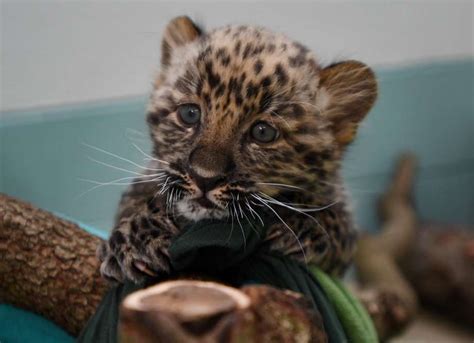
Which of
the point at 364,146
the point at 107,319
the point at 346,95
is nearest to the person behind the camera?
the point at 107,319

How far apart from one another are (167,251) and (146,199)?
28cm

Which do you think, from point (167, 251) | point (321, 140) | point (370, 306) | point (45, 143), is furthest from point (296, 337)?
point (45, 143)

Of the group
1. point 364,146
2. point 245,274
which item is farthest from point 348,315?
point 364,146

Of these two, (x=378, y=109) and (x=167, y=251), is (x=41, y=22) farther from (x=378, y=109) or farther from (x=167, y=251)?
(x=378, y=109)

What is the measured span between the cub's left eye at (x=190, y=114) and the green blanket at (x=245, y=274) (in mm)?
246

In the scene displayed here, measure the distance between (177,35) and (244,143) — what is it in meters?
0.43

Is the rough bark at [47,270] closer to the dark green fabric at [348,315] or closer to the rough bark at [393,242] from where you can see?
the dark green fabric at [348,315]

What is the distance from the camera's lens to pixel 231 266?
1.33 m

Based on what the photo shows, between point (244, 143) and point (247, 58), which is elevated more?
point (247, 58)

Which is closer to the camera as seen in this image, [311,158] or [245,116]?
[245,116]

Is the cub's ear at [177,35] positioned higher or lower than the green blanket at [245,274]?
higher

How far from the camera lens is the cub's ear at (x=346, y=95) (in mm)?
1556

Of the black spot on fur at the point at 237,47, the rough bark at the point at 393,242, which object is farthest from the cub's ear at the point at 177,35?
the rough bark at the point at 393,242

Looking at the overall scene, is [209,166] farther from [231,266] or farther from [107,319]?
[107,319]
